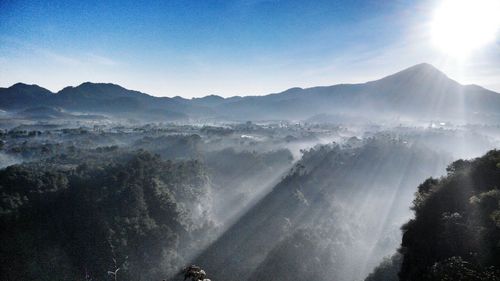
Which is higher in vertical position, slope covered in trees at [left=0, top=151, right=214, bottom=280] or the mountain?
slope covered in trees at [left=0, top=151, right=214, bottom=280]

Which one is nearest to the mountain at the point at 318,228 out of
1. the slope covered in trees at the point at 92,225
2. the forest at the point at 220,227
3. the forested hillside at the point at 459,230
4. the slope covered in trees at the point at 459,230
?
the forest at the point at 220,227

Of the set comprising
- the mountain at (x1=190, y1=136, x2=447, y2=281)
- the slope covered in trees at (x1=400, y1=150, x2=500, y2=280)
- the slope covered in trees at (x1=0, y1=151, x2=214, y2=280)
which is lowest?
the mountain at (x1=190, y1=136, x2=447, y2=281)

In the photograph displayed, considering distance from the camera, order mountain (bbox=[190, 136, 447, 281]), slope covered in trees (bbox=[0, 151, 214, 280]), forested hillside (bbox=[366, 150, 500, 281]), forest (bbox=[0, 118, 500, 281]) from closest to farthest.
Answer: forested hillside (bbox=[366, 150, 500, 281])
forest (bbox=[0, 118, 500, 281])
slope covered in trees (bbox=[0, 151, 214, 280])
mountain (bbox=[190, 136, 447, 281])

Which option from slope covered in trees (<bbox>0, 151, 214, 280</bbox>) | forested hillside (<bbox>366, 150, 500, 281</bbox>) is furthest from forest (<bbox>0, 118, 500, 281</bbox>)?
slope covered in trees (<bbox>0, 151, 214, 280</bbox>)

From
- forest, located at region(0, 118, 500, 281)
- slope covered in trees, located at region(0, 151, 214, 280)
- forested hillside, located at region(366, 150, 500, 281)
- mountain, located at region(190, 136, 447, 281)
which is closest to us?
forested hillside, located at region(366, 150, 500, 281)

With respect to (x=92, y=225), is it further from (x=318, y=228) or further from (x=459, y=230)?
(x=459, y=230)

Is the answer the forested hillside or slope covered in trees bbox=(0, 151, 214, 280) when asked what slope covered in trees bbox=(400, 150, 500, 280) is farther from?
slope covered in trees bbox=(0, 151, 214, 280)

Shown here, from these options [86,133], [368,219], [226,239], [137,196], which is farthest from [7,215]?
[86,133]

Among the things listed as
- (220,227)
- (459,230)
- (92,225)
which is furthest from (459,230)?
(220,227)

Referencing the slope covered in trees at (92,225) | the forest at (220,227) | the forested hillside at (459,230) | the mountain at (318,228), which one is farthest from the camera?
the mountain at (318,228)

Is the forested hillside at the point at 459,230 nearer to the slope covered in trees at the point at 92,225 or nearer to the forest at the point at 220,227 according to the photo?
the forest at the point at 220,227

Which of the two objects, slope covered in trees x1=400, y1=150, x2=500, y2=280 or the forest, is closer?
slope covered in trees x1=400, y1=150, x2=500, y2=280

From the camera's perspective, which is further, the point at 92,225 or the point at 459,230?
the point at 92,225
